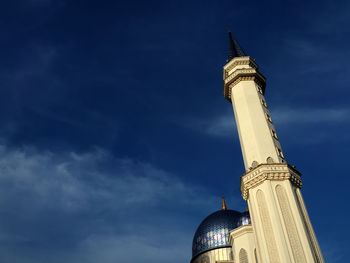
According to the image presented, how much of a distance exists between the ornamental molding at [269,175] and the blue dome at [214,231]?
16924mm

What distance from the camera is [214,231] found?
4162 centimetres

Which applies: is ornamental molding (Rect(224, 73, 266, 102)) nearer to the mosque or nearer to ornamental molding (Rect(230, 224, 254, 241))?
the mosque

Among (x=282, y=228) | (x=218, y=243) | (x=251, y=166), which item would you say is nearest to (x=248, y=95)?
(x=251, y=166)

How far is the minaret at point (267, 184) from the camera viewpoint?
20.3 m

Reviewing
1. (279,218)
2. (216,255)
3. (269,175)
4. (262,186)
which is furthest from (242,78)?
(216,255)

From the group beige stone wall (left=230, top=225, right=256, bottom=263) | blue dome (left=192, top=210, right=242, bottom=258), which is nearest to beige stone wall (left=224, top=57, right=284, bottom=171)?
beige stone wall (left=230, top=225, right=256, bottom=263)

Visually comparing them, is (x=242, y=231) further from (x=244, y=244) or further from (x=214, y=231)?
(x=214, y=231)

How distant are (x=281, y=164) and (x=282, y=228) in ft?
15.4

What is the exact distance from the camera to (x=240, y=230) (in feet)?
104

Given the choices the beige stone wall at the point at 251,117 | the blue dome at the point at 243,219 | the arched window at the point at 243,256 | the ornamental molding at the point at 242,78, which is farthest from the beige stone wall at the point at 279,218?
the blue dome at the point at 243,219

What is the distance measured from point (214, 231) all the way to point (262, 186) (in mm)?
20183

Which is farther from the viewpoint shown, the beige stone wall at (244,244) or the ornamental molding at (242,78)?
the ornamental molding at (242,78)

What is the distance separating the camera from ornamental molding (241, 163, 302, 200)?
76.4 ft

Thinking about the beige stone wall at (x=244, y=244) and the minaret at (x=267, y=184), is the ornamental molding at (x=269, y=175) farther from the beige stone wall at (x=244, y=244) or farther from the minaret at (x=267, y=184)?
the beige stone wall at (x=244, y=244)
